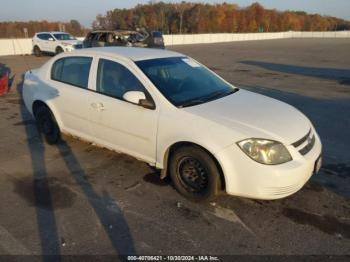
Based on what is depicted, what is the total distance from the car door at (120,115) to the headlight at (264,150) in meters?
1.11

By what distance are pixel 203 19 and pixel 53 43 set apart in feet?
218

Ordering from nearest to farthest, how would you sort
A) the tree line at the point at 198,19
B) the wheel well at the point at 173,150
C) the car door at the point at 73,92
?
1. the wheel well at the point at 173,150
2. the car door at the point at 73,92
3. the tree line at the point at 198,19

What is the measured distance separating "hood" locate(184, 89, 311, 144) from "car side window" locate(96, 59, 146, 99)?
0.85 meters

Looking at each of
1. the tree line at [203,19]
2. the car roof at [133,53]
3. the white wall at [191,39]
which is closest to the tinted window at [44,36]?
the white wall at [191,39]

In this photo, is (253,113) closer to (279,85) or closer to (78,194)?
(78,194)

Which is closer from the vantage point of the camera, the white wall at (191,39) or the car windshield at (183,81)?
the car windshield at (183,81)

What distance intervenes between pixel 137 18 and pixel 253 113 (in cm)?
7679

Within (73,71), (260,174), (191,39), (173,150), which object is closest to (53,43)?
(73,71)

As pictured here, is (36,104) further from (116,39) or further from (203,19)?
(203,19)

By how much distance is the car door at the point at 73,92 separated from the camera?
15.0ft

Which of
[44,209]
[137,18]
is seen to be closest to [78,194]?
[44,209]

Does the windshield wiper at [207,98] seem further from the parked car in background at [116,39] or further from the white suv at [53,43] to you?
the white suv at [53,43]

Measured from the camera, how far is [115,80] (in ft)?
13.9

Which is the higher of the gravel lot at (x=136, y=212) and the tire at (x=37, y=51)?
the tire at (x=37, y=51)
